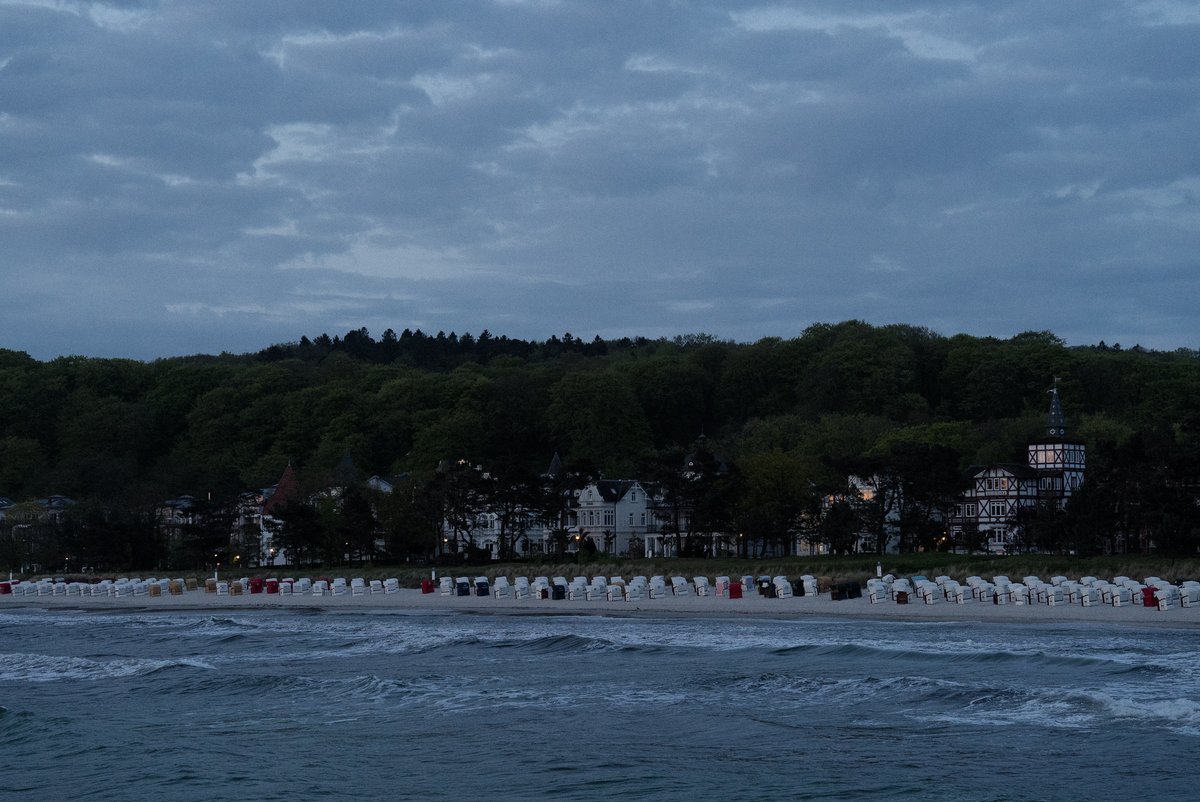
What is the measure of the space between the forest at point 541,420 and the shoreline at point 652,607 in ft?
57.3

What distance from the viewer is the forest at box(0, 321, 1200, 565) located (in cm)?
8256

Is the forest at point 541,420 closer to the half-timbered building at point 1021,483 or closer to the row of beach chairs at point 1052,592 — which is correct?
the half-timbered building at point 1021,483

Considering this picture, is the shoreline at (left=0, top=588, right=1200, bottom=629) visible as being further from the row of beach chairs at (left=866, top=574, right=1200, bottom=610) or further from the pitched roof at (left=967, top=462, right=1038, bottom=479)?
the pitched roof at (left=967, top=462, right=1038, bottom=479)

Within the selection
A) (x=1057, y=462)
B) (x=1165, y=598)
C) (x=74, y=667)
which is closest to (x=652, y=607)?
(x=1165, y=598)

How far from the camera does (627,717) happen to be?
2419 cm

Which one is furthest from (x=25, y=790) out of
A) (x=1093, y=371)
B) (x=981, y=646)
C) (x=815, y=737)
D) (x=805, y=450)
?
(x=1093, y=371)

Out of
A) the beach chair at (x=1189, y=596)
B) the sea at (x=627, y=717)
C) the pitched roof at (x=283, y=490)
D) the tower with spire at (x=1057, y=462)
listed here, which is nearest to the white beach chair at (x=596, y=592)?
the sea at (x=627, y=717)

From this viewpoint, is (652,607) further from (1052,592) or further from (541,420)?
(541,420)

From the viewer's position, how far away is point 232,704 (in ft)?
89.1

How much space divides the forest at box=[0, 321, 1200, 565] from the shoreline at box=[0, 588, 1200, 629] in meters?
17.5

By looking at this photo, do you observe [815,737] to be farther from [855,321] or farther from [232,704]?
[855,321]

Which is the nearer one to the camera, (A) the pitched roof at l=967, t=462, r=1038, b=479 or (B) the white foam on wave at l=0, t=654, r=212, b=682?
(B) the white foam on wave at l=0, t=654, r=212, b=682

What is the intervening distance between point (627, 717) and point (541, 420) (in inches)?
4283

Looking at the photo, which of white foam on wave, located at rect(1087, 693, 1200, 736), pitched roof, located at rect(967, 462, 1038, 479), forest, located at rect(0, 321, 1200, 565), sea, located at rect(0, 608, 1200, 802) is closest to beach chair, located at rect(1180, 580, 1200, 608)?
sea, located at rect(0, 608, 1200, 802)
